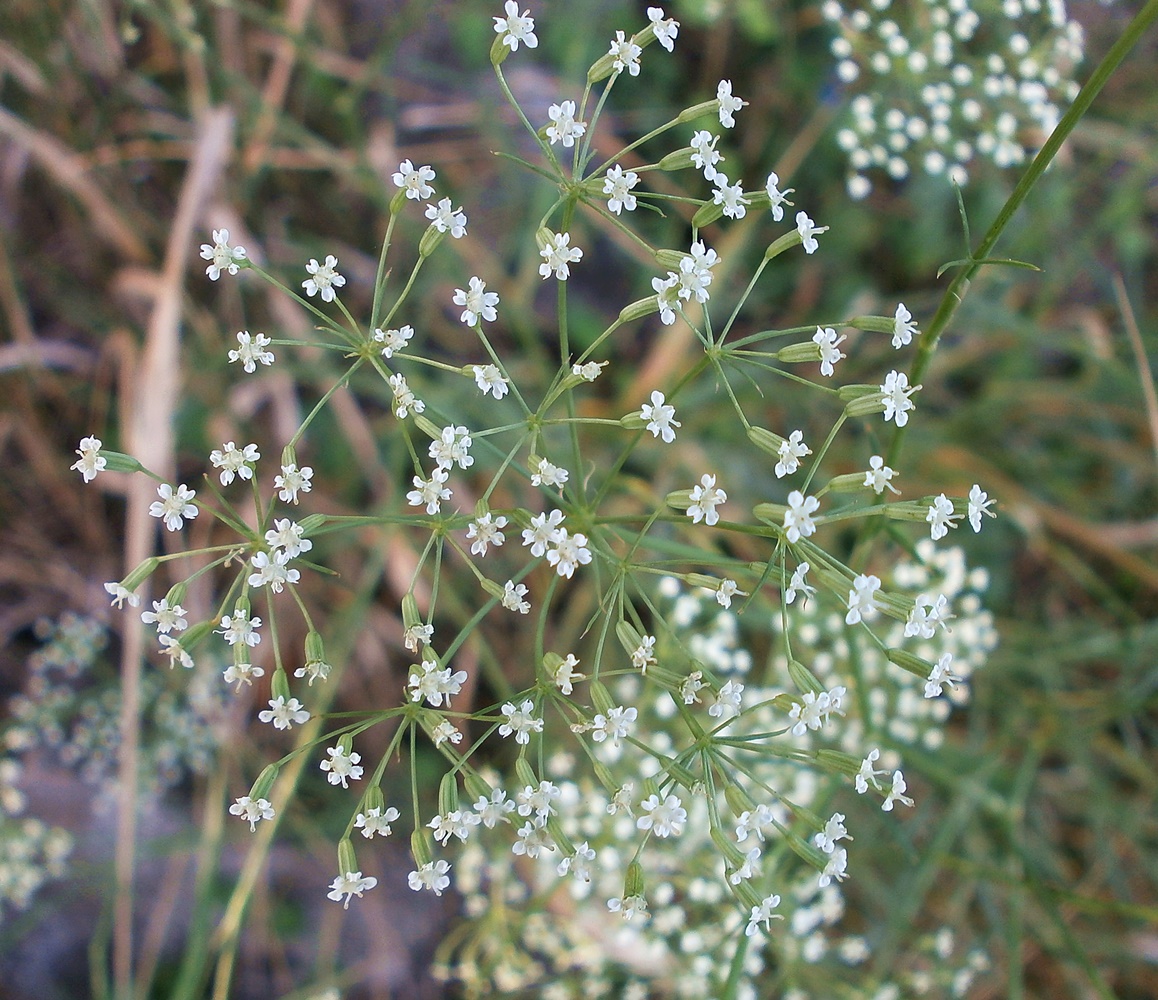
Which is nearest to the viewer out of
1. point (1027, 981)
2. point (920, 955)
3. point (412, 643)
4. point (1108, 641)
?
point (412, 643)

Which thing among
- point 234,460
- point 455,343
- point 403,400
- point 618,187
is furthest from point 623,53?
point 455,343

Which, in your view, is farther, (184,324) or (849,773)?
(184,324)

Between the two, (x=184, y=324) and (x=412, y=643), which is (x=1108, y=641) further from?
(x=184, y=324)

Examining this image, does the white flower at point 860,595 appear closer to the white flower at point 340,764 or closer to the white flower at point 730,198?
the white flower at point 730,198

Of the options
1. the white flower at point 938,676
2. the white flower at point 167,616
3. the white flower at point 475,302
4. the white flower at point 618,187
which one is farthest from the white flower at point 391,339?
the white flower at point 938,676

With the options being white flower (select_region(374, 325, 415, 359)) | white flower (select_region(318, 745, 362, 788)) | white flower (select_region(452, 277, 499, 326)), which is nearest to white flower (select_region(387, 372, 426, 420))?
white flower (select_region(374, 325, 415, 359))

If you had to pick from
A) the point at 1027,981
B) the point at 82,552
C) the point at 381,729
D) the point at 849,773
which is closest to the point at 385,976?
the point at 381,729

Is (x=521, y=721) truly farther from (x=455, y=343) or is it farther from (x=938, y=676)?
(x=455, y=343)
